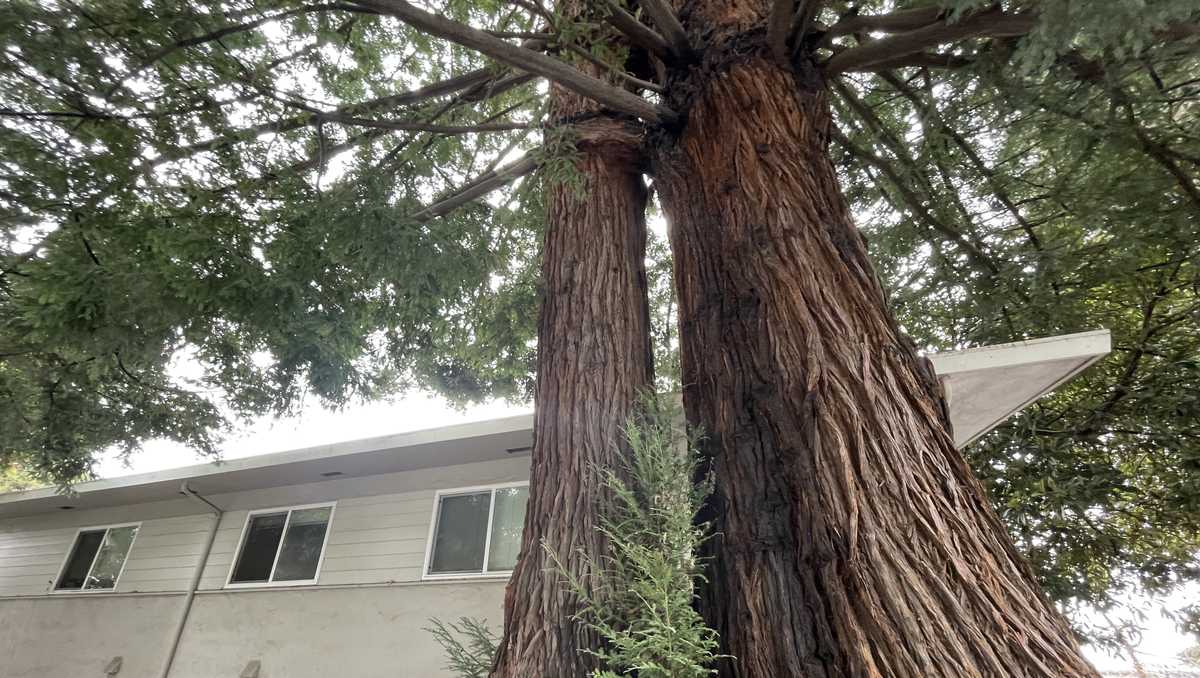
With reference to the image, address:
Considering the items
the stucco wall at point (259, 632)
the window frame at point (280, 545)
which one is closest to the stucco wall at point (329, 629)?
the stucco wall at point (259, 632)

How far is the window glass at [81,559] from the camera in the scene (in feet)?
32.5

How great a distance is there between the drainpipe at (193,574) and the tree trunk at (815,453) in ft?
29.9

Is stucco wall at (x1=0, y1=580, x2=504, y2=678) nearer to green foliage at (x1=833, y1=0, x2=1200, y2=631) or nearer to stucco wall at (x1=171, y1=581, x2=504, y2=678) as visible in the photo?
stucco wall at (x1=171, y1=581, x2=504, y2=678)

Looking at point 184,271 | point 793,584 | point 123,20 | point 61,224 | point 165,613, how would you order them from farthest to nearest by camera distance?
1. point 165,613
2. point 184,271
3. point 61,224
4. point 123,20
5. point 793,584

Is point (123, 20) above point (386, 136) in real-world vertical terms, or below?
below

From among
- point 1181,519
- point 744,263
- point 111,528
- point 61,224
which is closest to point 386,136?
point 61,224

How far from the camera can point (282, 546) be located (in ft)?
26.3

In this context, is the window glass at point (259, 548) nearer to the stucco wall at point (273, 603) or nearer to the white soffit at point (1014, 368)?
the stucco wall at point (273, 603)

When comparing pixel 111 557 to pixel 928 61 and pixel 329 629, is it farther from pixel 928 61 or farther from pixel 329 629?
pixel 928 61

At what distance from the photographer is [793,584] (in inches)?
68.0

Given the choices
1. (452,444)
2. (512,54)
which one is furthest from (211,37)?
(452,444)

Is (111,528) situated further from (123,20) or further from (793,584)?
(793,584)

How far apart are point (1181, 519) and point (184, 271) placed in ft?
27.4

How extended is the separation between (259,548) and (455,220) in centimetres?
679
